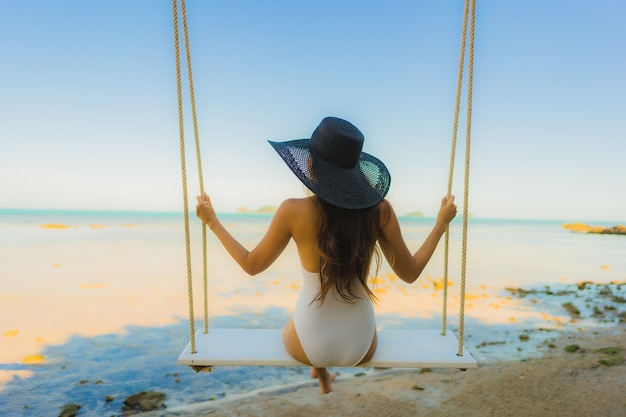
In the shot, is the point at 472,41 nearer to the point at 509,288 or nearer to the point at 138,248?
the point at 509,288

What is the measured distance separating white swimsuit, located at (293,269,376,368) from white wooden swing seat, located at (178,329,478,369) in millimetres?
84

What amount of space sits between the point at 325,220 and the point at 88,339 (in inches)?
186

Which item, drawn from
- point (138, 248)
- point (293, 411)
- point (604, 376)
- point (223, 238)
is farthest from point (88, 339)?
point (138, 248)

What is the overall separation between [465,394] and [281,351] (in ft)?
7.41

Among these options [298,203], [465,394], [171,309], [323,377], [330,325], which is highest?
[298,203]

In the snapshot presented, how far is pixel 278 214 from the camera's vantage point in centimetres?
147

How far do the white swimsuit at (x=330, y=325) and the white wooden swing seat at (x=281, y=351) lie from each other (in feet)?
0.28

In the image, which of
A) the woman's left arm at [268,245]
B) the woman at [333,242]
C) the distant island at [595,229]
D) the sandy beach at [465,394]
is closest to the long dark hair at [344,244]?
the woman at [333,242]

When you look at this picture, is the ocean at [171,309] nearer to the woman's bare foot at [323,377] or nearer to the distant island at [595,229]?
the woman's bare foot at [323,377]

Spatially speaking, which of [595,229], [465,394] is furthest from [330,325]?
[595,229]

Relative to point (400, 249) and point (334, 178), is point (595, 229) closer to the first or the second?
point (400, 249)

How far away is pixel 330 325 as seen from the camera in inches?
61.0

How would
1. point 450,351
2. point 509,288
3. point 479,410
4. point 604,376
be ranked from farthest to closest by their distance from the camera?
1. point 509,288
2. point 604,376
3. point 479,410
4. point 450,351

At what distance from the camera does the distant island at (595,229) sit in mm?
19336
